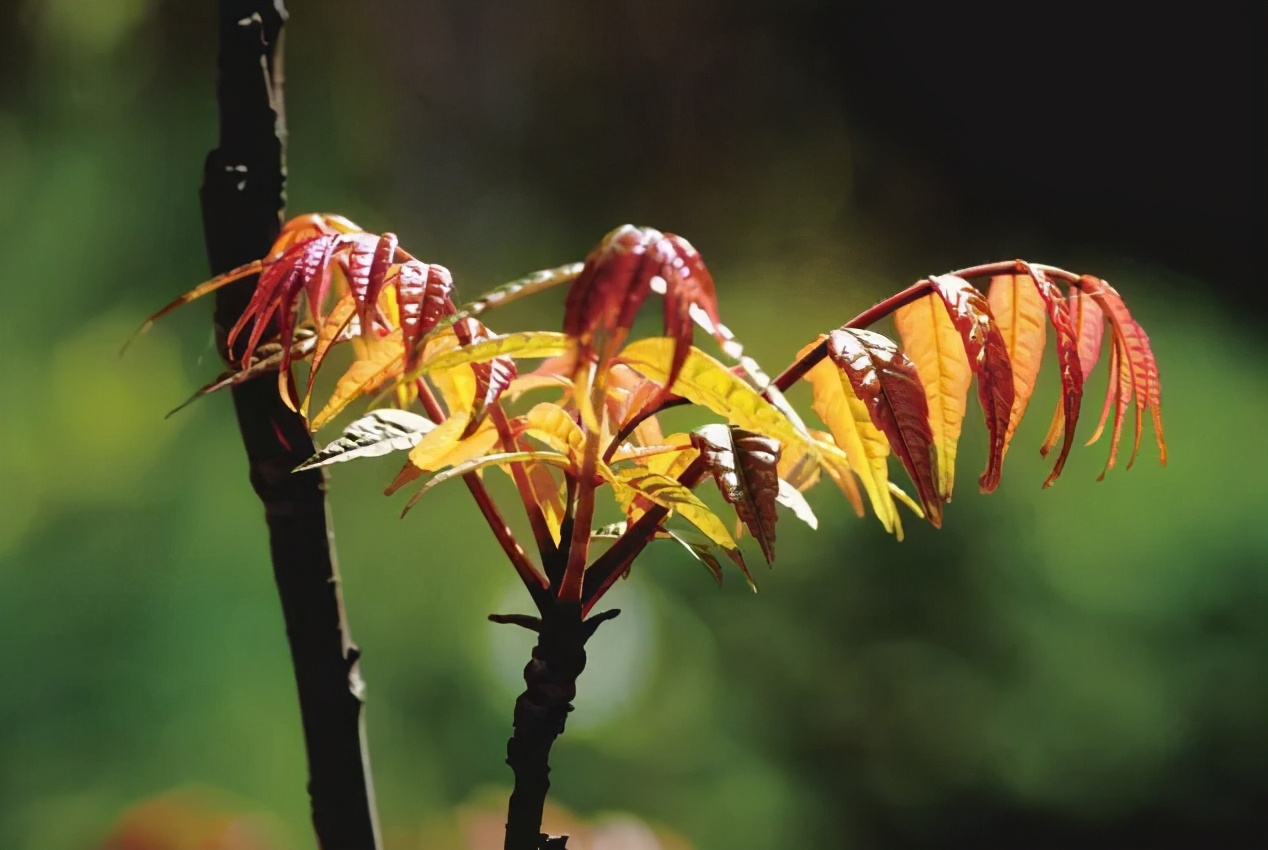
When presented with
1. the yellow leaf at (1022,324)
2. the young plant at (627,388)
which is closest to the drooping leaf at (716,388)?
the young plant at (627,388)

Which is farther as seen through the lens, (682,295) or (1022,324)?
(1022,324)

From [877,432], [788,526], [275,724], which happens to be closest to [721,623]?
[788,526]

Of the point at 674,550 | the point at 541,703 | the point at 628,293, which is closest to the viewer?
the point at 628,293

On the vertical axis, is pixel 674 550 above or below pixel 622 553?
above

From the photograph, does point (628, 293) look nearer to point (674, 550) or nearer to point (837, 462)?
point (837, 462)

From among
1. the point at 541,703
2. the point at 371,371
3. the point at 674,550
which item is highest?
the point at 674,550

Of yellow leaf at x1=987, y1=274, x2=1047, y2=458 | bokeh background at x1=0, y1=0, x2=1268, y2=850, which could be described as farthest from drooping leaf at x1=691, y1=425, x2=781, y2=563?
bokeh background at x1=0, y1=0, x2=1268, y2=850

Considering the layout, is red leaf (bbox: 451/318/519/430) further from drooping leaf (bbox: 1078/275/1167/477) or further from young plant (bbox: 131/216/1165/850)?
drooping leaf (bbox: 1078/275/1167/477)

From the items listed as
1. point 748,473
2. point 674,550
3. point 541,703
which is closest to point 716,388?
point 748,473
